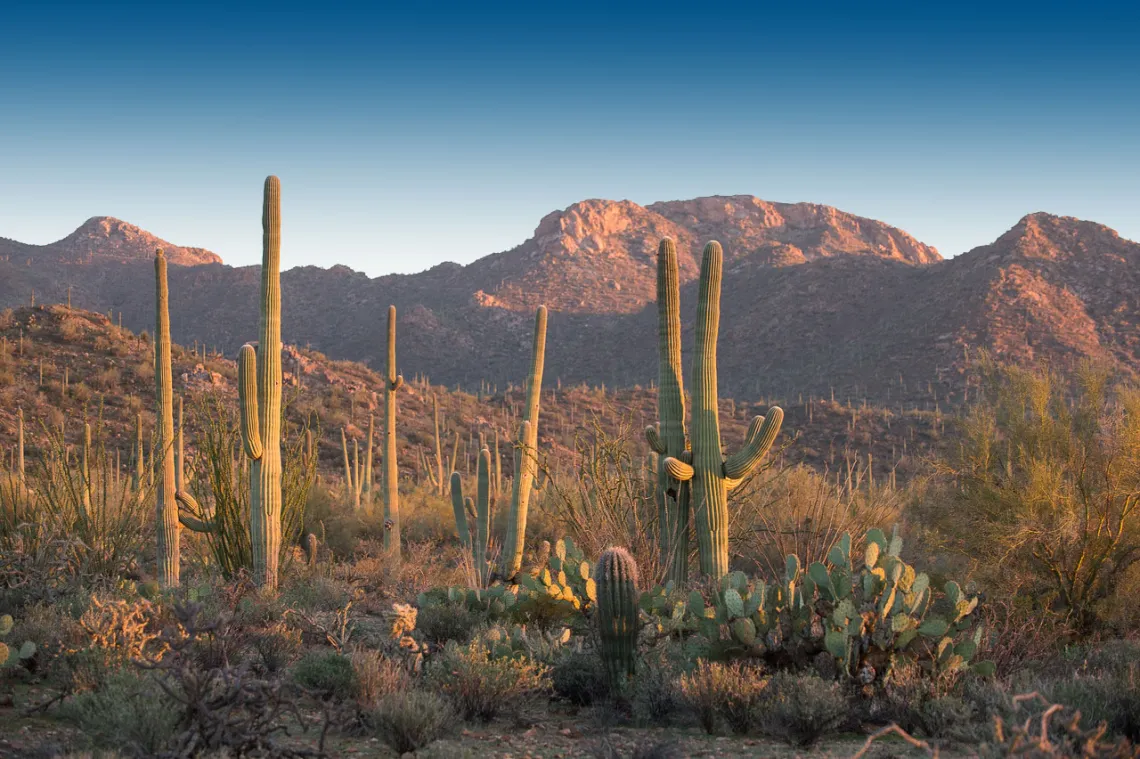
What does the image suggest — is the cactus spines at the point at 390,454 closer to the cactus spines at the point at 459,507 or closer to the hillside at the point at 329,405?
→ the cactus spines at the point at 459,507

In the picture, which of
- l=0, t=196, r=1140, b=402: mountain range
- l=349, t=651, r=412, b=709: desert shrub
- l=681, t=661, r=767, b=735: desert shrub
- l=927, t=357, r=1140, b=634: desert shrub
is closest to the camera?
l=681, t=661, r=767, b=735: desert shrub

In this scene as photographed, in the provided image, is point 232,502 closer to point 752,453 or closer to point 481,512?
point 481,512

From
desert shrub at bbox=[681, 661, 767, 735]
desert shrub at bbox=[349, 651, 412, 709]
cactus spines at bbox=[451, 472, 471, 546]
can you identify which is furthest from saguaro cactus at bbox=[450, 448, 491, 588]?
desert shrub at bbox=[681, 661, 767, 735]

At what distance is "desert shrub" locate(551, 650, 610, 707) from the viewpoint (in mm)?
6243

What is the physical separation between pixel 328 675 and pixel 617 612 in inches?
77.2

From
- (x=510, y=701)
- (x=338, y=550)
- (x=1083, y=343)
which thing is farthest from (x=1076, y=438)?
(x=1083, y=343)

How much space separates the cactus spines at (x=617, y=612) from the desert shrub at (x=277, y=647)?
242 cm

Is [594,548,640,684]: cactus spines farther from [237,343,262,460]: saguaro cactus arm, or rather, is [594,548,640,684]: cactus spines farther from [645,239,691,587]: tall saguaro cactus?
[237,343,262,460]: saguaro cactus arm

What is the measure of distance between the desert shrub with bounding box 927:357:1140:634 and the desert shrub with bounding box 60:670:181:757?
282 inches

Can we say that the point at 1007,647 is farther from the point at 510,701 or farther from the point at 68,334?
the point at 68,334

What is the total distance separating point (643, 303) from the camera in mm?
67062

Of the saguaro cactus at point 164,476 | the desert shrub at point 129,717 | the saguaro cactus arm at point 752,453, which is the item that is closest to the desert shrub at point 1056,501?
the saguaro cactus arm at point 752,453

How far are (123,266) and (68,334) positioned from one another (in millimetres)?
46708

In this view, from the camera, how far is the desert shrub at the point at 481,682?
5684 mm
